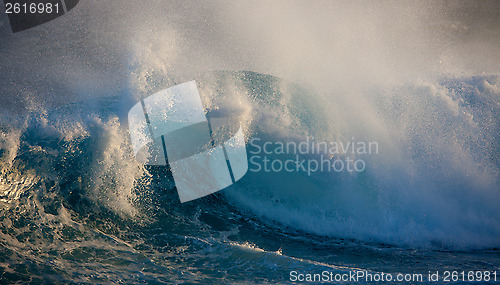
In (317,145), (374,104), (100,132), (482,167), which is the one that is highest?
(374,104)

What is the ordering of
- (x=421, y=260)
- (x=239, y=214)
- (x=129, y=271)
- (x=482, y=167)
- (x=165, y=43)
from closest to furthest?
(x=129, y=271)
(x=421, y=260)
(x=239, y=214)
(x=482, y=167)
(x=165, y=43)

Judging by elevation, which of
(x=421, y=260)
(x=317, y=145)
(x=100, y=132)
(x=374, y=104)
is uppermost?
(x=374, y=104)

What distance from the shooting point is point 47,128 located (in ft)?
12.1

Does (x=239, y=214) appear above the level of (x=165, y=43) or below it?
below

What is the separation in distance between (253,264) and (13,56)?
4293 millimetres

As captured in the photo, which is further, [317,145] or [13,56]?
[13,56]

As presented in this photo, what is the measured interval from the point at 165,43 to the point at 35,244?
2.81m

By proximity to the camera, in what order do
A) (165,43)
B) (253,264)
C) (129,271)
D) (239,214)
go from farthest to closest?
(165,43) < (239,214) < (253,264) < (129,271)

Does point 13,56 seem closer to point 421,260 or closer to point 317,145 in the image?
point 317,145

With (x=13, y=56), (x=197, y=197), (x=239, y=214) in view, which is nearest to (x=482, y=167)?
(x=239, y=214)

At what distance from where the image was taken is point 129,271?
278 cm

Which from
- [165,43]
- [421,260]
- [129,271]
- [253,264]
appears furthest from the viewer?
[165,43]

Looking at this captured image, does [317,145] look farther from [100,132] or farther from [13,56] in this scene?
[13,56]

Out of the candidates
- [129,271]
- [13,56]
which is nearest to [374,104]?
[129,271]
